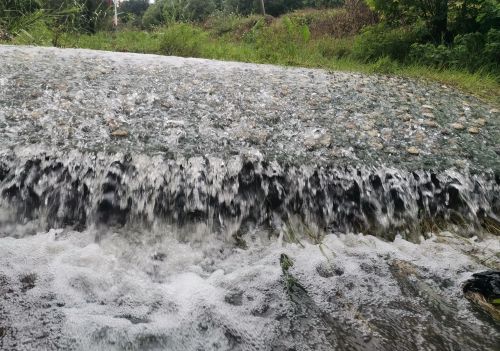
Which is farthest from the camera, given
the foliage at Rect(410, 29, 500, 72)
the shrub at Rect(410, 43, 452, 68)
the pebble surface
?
the shrub at Rect(410, 43, 452, 68)

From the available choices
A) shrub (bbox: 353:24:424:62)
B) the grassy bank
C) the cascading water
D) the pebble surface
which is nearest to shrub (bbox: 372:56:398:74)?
the grassy bank

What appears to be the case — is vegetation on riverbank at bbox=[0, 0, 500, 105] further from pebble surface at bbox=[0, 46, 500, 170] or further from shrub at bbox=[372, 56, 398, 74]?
pebble surface at bbox=[0, 46, 500, 170]

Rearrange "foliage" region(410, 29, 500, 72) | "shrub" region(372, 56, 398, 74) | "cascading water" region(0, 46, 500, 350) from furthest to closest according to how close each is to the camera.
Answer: "shrub" region(372, 56, 398, 74), "foliage" region(410, 29, 500, 72), "cascading water" region(0, 46, 500, 350)

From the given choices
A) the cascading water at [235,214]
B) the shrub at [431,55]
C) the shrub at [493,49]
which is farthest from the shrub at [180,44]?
the shrub at [493,49]

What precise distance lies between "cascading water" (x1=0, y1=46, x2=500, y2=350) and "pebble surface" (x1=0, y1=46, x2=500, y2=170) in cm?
2

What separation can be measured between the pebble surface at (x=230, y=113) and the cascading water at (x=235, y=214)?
2 centimetres

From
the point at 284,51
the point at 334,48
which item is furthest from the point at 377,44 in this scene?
the point at 284,51

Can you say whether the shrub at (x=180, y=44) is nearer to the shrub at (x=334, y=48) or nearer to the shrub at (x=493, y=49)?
the shrub at (x=334, y=48)

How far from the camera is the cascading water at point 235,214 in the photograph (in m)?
2.21

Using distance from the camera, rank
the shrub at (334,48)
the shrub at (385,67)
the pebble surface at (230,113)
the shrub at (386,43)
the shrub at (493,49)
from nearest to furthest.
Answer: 1. the pebble surface at (230,113)
2. the shrub at (493,49)
3. the shrub at (385,67)
4. the shrub at (386,43)
5. the shrub at (334,48)

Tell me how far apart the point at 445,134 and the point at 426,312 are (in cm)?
247

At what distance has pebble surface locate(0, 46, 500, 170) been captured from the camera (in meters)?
3.61

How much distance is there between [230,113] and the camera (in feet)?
13.8

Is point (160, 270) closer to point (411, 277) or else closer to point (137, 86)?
point (411, 277)
